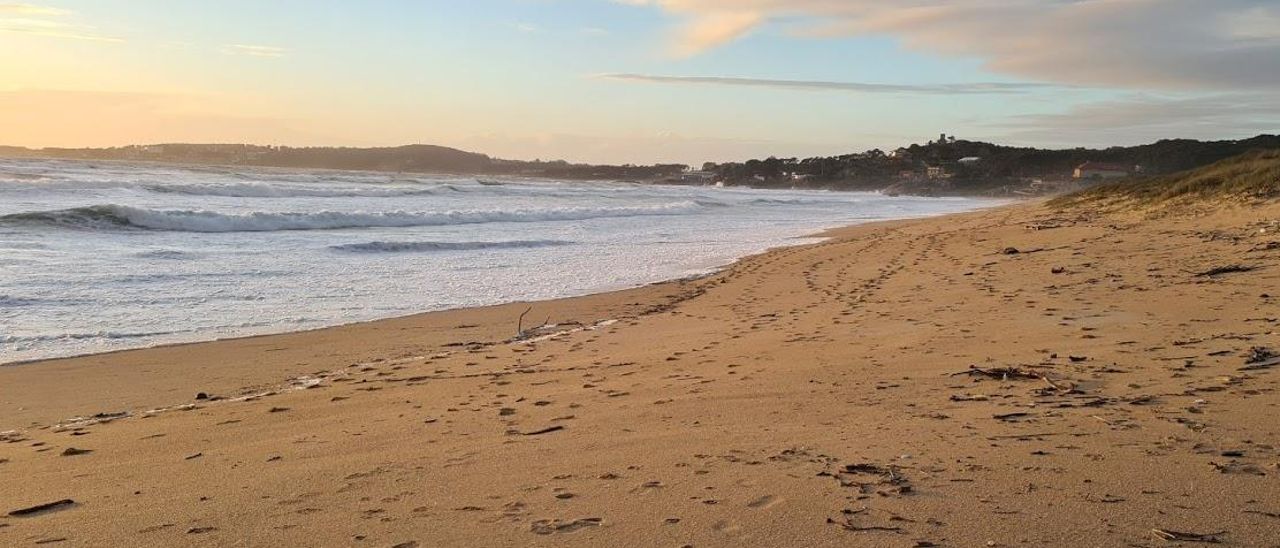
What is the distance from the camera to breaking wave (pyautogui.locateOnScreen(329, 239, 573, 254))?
1761cm

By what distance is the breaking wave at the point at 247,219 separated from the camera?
20125mm

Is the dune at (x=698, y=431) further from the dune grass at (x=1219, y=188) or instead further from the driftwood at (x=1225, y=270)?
the dune grass at (x=1219, y=188)

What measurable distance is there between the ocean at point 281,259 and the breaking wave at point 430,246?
0.13ft

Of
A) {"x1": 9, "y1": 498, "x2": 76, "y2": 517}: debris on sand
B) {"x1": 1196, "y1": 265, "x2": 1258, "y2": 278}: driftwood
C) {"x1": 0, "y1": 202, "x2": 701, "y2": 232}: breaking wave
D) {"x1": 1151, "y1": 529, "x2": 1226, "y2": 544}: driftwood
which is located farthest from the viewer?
{"x1": 0, "y1": 202, "x2": 701, "y2": 232}: breaking wave

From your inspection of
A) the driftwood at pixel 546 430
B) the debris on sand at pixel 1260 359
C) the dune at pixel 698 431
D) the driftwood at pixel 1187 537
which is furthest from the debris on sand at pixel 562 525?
the debris on sand at pixel 1260 359

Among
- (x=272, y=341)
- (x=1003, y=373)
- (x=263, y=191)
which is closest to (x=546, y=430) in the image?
(x=1003, y=373)

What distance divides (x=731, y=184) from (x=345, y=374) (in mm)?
115061

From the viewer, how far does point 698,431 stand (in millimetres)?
4238

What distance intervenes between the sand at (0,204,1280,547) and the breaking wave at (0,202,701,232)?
1512 cm

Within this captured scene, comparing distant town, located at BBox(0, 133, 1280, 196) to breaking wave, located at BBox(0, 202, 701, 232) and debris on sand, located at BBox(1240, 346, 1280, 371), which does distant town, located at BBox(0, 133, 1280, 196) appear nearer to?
breaking wave, located at BBox(0, 202, 701, 232)

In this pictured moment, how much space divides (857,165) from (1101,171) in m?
42.6

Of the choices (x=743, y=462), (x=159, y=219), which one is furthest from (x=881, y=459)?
(x=159, y=219)

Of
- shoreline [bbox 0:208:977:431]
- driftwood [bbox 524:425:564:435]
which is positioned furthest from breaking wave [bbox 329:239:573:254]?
driftwood [bbox 524:425:564:435]

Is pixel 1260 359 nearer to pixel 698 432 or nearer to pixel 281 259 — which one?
pixel 698 432
